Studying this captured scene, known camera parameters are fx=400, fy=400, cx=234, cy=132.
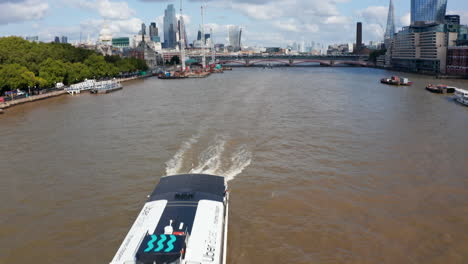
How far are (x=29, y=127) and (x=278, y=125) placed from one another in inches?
630

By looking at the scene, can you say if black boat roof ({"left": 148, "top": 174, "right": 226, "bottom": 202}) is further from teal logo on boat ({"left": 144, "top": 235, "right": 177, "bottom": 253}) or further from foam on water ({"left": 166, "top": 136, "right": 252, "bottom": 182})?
foam on water ({"left": 166, "top": 136, "right": 252, "bottom": 182})

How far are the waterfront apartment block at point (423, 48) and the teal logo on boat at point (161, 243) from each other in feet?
272

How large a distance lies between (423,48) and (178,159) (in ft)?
276

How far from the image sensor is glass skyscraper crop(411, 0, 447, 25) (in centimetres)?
10056

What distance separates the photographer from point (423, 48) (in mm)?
86688

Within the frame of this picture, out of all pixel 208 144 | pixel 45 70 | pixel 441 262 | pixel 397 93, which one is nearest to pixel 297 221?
pixel 441 262

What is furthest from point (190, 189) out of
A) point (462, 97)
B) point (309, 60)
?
point (309, 60)

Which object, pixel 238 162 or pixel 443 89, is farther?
pixel 443 89


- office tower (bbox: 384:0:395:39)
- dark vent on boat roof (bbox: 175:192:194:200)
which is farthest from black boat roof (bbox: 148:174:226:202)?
office tower (bbox: 384:0:395:39)

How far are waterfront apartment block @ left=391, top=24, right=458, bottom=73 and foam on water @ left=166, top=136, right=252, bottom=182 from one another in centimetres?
7285

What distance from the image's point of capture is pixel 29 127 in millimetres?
25859

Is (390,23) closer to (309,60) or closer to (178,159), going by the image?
(309,60)

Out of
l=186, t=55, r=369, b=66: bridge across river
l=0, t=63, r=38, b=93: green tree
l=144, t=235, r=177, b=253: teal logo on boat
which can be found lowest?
l=144, t=235, r=177, b=253: teal logo on boat

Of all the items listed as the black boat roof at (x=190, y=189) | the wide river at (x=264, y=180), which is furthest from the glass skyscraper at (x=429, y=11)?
the black boat roof at (x=190, y=189)
